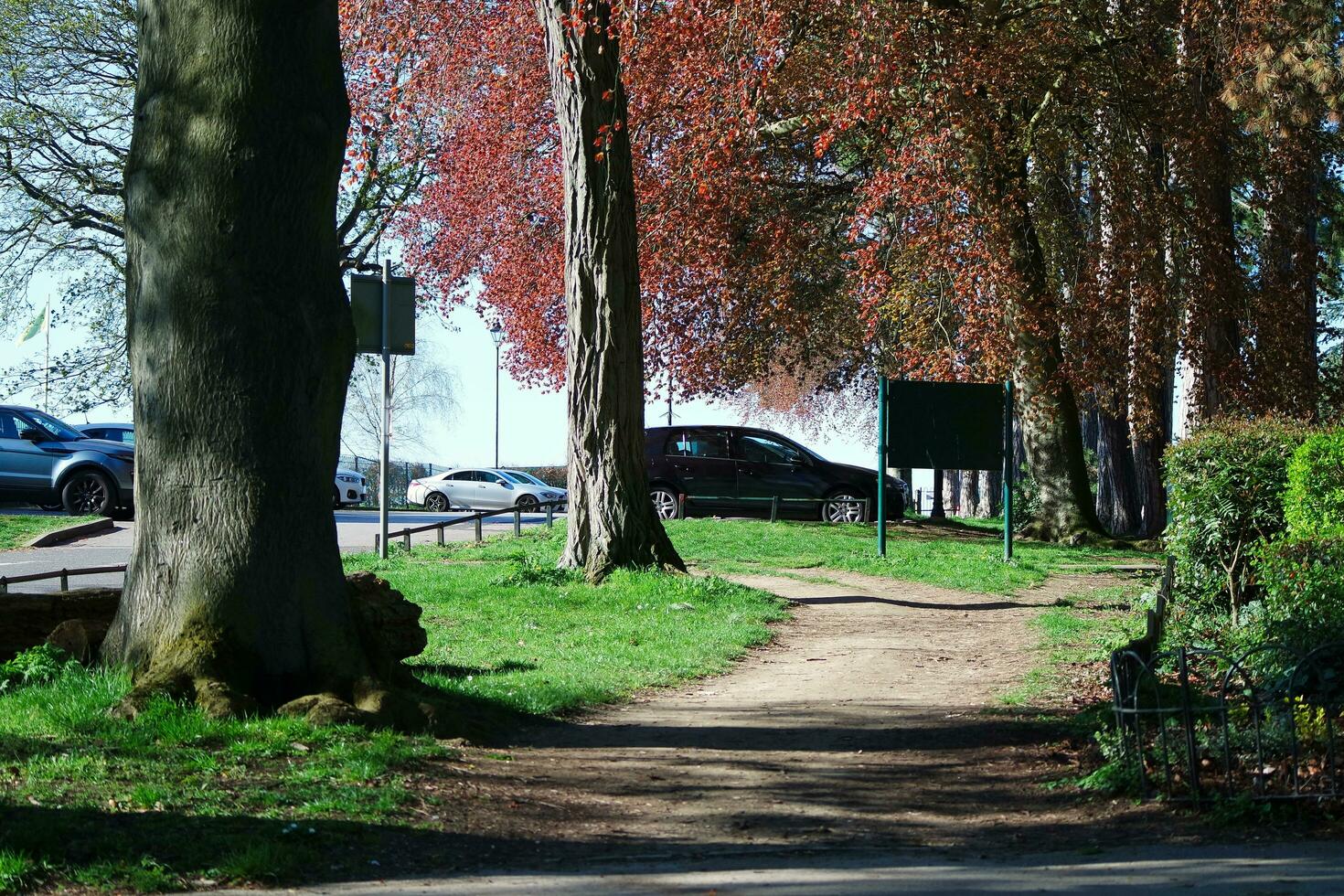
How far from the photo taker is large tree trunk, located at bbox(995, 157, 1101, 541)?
20.2 meters

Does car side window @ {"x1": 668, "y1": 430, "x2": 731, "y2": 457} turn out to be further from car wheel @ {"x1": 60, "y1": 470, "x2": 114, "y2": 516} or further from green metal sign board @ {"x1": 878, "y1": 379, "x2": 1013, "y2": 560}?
car wheel @ {"x1": 60, "y1": 470, "x2": 114, "y2": 516}

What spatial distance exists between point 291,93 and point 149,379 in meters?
1.67

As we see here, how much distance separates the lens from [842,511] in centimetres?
2572

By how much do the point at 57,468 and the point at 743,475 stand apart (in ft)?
40.1

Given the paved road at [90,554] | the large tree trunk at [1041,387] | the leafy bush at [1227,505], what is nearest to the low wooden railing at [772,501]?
the large tree trunk at [1041,387]

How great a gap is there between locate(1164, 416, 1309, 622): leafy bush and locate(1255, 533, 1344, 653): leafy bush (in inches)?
67.1

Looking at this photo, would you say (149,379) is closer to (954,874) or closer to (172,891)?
(172,891)

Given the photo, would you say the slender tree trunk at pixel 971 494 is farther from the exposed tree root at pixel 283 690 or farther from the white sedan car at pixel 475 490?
the exposed tree root at pixel 283 690

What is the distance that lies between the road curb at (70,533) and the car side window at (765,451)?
11193 mm

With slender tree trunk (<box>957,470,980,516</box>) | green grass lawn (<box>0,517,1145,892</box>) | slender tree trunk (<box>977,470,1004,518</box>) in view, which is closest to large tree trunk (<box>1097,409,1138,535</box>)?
slender tree trunk (<box>977,470,1004,518</box>)

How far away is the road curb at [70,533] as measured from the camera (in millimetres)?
19906

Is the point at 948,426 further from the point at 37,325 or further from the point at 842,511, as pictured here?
the point at 37,325

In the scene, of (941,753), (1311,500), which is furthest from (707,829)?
(1311,500)

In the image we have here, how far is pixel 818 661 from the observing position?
→ 34.0 ft
